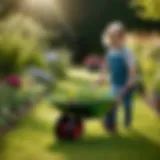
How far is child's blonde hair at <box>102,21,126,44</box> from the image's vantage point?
5.01 feet

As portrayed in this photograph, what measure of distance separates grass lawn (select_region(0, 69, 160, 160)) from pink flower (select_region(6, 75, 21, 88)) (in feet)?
0.35

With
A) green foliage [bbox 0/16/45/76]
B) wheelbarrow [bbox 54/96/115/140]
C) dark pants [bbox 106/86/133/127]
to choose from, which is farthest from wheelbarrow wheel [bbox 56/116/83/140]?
green foliage [bbox 0/16/45/76]

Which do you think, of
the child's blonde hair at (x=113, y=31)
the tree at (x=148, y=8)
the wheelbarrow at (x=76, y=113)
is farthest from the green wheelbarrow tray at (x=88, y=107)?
the tree at (x=148, y=8)

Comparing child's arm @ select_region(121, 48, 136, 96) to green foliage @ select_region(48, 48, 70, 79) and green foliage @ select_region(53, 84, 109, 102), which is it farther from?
green foliage @ select_region(48, 48, 70, 79)

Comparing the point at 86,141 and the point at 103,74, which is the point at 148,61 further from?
the point at 86,141

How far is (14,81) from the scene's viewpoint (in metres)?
1.49

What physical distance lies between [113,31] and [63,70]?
0.74 ft

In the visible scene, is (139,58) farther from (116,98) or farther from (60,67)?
(60,67)

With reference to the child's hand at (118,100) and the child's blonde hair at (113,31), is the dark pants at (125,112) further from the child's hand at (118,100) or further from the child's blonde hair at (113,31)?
the child's blonde hair at (113,31)

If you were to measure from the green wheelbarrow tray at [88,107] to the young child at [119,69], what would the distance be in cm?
3

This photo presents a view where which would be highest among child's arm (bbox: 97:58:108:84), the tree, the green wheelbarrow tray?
the tree

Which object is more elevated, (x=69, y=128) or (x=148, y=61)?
(x=148, y=61)

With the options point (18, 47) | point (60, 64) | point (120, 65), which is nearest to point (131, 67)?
point (120, 65)

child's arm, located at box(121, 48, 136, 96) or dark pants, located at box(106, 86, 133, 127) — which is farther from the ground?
child's arm, located at box(121, 48, 136, 96)
